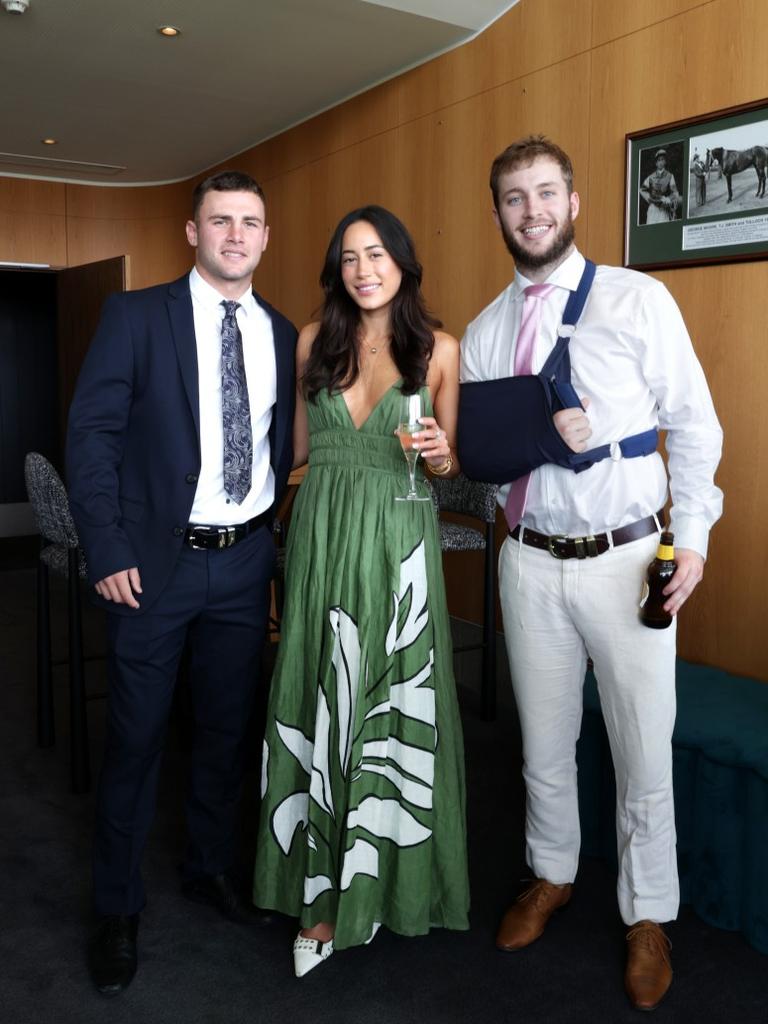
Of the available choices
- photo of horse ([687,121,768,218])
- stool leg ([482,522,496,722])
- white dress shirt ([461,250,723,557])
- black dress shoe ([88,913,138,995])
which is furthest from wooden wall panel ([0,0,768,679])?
black dress shoe ([88,913,138,995])

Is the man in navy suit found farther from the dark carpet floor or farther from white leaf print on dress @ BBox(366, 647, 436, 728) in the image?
white leaf print on dress @ BBox(366, 647, 436, 728)

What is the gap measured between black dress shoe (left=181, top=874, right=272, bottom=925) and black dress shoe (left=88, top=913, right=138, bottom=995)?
0.25 meters

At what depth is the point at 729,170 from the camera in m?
3.08

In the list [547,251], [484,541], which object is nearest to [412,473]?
[547,251]

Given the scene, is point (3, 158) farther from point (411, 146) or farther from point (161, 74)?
point (411, 146)

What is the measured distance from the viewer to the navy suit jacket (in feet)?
7.06

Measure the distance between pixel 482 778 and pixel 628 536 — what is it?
1.59m

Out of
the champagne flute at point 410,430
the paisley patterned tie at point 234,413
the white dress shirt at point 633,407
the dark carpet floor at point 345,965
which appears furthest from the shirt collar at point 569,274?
the dark carpet floor at point 345,965

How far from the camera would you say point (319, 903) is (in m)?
2.25

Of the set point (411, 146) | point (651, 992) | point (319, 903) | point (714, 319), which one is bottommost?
point (651, 992)

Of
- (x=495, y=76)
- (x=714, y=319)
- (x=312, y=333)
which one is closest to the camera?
(x=312, y=333)

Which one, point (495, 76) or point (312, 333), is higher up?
point (495, 76)

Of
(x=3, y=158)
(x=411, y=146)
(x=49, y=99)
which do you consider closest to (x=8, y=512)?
(x=3, y=158)

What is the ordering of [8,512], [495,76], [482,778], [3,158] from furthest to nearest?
[8,512] < [3,158] < [495,76] < [482,778]
